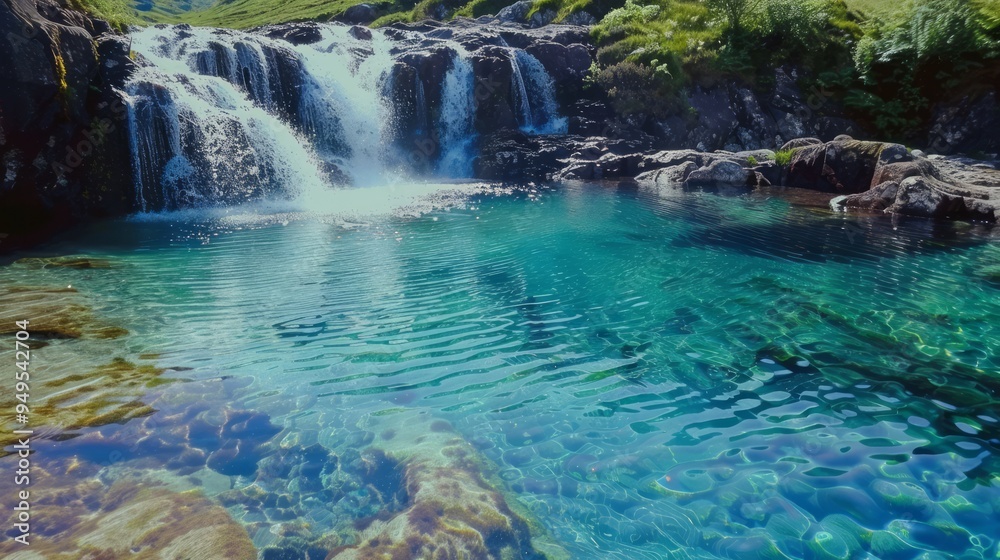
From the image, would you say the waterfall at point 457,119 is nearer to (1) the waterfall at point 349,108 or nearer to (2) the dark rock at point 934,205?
(1) the waterfall at point 349,108

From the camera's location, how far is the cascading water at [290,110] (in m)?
18.4

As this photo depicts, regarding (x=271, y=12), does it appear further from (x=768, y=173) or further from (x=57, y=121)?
(x=768, y=173)

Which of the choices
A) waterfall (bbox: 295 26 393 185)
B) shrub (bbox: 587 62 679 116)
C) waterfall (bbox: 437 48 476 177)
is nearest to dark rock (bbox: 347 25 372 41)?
waterfall (bbox: 295 26 393 185)

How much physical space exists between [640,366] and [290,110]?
79.2 ft

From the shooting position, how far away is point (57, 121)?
15.1 m

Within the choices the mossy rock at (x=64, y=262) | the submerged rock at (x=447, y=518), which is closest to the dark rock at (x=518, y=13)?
the mossy rock at (x=64, y=262)

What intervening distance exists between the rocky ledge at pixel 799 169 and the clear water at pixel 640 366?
152 inches

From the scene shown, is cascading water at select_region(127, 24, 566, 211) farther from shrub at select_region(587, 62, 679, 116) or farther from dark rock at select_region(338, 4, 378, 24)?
dark rock at select_region(338, 4, 378, 24)

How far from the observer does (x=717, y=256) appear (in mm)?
11406

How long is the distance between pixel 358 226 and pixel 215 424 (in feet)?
34.5

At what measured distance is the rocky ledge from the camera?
1620 centimetres

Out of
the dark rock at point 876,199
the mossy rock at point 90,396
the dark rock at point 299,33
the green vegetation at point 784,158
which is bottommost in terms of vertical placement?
the mossy rock at point 90,396

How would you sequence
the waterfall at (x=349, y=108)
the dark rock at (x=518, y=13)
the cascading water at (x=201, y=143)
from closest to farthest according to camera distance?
the cascading water at (x=201, y=143), the waterfall at (x=349, y=108), the dark rock at (x=518, y=13)

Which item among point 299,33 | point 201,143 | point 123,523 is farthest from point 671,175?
point 123,523
